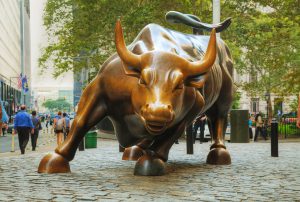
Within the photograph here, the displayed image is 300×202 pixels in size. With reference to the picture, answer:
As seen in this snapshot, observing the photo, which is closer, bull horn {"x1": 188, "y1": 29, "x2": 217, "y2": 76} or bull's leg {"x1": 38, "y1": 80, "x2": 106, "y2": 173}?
bull horn {"x1": 188, "y1": 29, "x2": 217, "y2": 76}

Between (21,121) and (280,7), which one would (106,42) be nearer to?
(280,7)

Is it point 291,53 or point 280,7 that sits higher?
point 280,7

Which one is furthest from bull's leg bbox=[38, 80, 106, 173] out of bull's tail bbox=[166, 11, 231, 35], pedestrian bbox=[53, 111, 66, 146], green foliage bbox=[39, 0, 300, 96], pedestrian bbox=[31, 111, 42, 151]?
green foliage bbox=[39, 0, 300, 96]

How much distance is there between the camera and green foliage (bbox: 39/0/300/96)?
928 inches

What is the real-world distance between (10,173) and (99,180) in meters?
1.76

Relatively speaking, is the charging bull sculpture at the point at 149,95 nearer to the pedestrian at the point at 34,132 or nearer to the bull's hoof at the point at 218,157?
the bull's hoof at the point at 218,157

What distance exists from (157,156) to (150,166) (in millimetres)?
218

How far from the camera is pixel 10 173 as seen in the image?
8.45 m

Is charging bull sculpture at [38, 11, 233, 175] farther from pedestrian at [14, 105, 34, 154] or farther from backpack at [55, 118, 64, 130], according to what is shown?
backpack at [55, 118, 64, 130]

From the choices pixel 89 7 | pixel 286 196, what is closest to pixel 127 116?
pixel 286 196

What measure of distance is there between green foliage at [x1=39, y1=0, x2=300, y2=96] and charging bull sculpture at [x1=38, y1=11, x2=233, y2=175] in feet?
45.7

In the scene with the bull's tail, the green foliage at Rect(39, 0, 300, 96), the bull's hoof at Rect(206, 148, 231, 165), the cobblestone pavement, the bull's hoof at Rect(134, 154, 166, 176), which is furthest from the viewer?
the green foliage at Rect(39, 0, 300, 96)

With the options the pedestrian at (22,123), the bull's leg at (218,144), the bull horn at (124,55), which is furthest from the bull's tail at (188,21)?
the pedestrian at (22,123)

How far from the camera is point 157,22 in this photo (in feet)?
85.7
